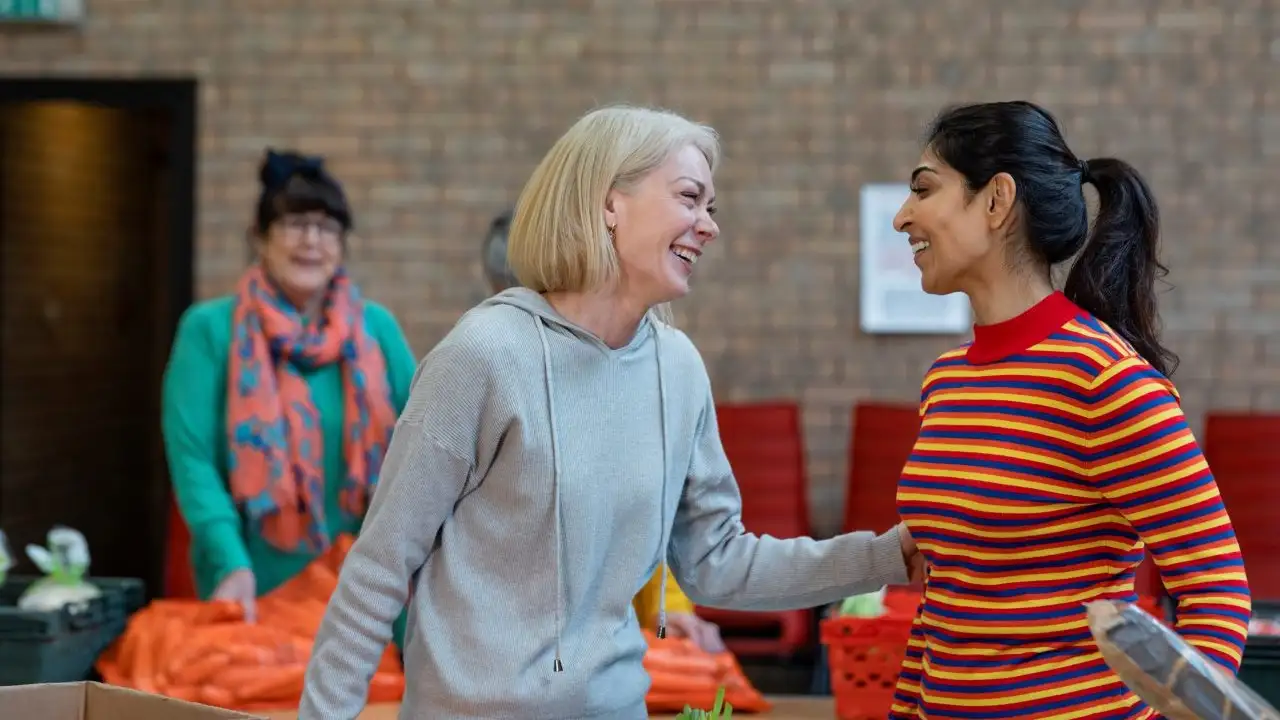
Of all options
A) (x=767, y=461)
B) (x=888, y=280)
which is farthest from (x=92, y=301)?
(x=888, y=280)

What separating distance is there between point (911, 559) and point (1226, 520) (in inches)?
23.3

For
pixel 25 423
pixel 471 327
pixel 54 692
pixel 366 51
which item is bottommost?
pixel 25 423

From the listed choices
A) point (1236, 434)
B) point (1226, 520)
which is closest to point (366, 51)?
point (1236, 434)

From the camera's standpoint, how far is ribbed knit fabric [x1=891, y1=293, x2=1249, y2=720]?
169 cm

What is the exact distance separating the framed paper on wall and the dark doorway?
269 cm

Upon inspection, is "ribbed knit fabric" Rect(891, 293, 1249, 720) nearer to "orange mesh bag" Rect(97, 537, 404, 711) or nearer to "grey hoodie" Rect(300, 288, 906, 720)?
"grey hoodie" Rect(300, 288, 906, 720)

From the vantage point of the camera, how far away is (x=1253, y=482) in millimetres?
4961

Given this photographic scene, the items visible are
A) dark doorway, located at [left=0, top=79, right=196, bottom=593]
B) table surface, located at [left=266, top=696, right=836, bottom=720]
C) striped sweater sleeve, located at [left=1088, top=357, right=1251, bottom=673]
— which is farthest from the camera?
dark doorway, located at [left=0, top=79, right=196, bottom=593]

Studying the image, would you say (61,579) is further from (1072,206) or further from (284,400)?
(1072,206)

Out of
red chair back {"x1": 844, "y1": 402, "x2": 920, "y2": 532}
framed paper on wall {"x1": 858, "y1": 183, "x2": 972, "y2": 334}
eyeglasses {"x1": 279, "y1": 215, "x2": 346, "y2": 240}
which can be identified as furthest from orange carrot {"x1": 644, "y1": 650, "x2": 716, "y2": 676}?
framed paper on wall {"x1": 858, "y1": 183, "x2": 972, "y2": 334}

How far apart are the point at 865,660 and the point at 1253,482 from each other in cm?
286

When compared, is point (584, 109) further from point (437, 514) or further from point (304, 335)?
point (437, 514)

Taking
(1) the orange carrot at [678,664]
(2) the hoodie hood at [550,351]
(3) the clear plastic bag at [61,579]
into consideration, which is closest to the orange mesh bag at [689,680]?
(1) the orange carrot at [678,664]

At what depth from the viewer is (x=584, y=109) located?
5613mm
